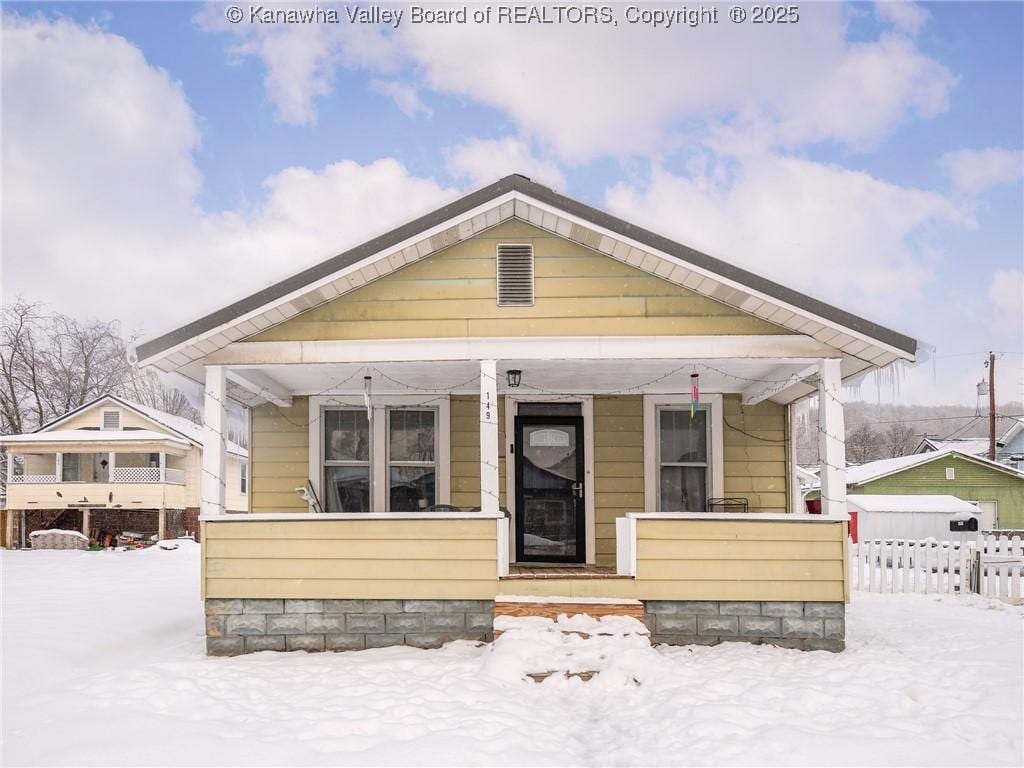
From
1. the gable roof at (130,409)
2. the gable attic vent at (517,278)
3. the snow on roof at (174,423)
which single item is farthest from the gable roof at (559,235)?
the gable roof at (130,409)

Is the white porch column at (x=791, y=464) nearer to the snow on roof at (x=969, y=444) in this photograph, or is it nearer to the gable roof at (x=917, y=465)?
the gable roof at (x=917, y=465)

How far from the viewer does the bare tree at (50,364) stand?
117 ft

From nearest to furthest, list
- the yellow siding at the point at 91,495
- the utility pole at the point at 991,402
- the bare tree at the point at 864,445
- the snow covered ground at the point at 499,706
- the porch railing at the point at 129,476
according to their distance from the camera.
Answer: the snow covered ground at the point at 499,706
the yellow siding at the point at 91,495
the porch railing at the point at 129,476
the utility pole at the point at 991,402
the bare tree at the point at 864,445

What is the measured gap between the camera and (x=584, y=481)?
32.1 feet

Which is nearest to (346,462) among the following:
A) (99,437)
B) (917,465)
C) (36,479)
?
(99,437)

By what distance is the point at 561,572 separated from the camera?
27.0ft

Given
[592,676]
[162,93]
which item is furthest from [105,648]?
[162,93]

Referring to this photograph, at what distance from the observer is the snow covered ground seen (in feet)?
15.3

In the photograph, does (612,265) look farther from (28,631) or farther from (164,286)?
(164,286)

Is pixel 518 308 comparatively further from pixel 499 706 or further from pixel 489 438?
pixel 499 706

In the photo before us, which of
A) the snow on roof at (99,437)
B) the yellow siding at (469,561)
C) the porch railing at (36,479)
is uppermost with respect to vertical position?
the snow on roof at (99,437)

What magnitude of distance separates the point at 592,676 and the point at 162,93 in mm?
38237

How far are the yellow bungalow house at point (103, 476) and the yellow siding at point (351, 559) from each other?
62.9 ft

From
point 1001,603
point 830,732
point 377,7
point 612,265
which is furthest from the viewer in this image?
point 1001,603
